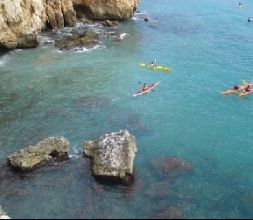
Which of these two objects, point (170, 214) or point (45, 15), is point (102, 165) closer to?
point (170, 214)

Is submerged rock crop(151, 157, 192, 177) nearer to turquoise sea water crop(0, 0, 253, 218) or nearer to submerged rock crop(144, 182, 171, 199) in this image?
turquoise sea water crop(0, 0, 253, 218)

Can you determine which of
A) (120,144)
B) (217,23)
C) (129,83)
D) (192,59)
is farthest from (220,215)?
(217,23)

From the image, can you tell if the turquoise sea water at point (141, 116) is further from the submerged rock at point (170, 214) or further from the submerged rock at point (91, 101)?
the submerged rock at point (170, 214)

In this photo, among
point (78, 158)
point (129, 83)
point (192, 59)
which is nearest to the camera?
point (78, 158)

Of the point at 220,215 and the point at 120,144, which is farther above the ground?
the point at 120,144

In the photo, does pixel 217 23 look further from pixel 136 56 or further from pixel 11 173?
pixel 11 173

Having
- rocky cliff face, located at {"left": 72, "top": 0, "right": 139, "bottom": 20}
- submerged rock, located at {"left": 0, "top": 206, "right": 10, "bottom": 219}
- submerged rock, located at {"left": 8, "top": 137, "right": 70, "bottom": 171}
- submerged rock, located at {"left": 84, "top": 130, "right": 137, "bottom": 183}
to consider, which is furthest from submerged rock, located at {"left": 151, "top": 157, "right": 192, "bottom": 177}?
rocky cliff face, located at {"left": 72, "top": 0, "right": 139, "bottom": 20}

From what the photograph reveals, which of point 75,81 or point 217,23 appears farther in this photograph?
point 217,23

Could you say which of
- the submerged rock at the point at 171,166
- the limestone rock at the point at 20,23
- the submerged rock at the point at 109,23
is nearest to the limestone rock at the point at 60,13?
the limestone rock at the point at 20,23
